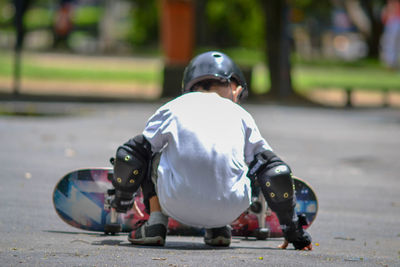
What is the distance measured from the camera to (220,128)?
5.19m

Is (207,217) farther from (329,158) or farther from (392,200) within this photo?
(329,158)

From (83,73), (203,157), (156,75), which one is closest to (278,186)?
(203,157)

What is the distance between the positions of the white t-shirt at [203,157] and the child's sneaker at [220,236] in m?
0.23

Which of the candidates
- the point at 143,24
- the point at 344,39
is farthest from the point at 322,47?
the point at 143,24

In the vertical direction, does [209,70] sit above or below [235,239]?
above

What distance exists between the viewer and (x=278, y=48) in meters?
25.0

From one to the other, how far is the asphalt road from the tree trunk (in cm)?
300

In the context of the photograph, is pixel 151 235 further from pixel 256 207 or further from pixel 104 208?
pixel 256 207

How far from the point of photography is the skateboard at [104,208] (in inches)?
239

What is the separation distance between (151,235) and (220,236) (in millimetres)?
427

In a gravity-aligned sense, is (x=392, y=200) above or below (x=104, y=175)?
below

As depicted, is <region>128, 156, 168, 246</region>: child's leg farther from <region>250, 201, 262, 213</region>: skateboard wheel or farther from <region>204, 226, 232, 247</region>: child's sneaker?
<region>250, 201, 262, 213</region>: skateboard wheel

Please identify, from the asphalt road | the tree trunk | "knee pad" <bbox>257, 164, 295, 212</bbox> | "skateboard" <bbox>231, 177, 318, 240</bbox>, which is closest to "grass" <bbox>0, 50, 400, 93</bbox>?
the tree trunk

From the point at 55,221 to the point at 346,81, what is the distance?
95.1 ft
